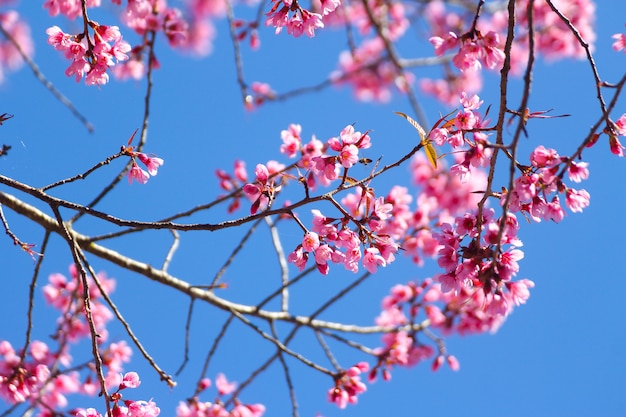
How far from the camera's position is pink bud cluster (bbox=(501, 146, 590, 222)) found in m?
1.90

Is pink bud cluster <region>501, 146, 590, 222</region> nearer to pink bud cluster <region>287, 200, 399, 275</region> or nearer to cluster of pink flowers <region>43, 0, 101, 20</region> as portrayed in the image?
pink bud cluster <region>287, 200, 399, 275</region>

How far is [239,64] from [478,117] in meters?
1.80

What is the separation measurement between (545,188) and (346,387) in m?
1.61

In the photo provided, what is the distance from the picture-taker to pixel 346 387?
3.08 m

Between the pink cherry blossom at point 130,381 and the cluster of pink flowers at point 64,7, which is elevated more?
the cluster of pink flowers at point 64,7

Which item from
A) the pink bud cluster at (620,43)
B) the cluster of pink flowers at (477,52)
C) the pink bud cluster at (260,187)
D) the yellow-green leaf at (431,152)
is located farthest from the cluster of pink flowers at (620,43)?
the pink bud cluster at (260,187)

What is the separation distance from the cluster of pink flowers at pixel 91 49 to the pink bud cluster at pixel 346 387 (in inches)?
70.8

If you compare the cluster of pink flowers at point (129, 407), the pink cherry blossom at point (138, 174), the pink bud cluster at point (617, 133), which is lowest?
the cluster of pink flowers at point (129, 407)

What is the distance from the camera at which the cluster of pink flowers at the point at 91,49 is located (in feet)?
7.43

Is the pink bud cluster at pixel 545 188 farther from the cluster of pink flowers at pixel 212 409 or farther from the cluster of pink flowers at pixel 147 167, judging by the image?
the cluster of pink flowers at pixel 212 409

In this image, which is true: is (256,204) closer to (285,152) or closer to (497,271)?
(497,271)

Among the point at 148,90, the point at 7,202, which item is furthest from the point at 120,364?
the point at 148,90

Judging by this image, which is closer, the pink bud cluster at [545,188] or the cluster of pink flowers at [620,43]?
the pink bud cluster at [545,188]

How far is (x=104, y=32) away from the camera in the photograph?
229 cm
